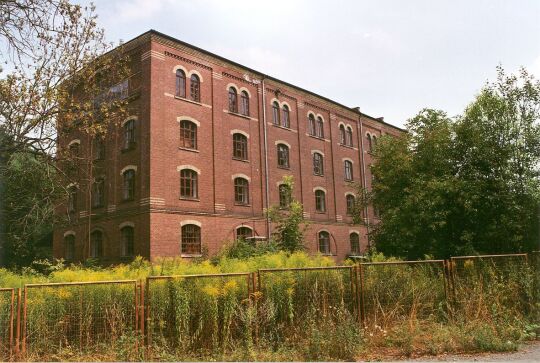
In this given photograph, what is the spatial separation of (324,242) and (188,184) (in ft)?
42.8

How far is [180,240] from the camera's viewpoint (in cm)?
2352

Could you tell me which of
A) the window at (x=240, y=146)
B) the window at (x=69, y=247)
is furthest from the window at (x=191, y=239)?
the window at (x=69, y=247)

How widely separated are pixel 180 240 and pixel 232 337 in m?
15.4

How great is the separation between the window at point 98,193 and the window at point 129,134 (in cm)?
292

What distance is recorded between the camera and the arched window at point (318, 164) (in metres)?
34.8

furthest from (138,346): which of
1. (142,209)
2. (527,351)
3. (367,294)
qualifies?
(142,209)

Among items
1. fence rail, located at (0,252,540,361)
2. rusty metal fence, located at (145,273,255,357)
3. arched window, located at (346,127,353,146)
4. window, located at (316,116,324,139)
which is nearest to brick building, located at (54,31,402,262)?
window, located at (316,116,324,139)

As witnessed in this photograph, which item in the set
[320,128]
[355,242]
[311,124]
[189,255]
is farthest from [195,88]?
[355,242]

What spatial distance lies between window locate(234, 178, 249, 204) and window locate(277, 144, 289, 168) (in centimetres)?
397

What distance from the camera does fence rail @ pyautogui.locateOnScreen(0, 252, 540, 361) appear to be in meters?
8.18

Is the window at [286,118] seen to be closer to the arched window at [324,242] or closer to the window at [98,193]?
the arched window at [324,242]

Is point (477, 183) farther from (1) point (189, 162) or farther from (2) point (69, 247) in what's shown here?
(2) point (69, 247)

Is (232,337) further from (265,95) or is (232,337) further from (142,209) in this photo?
(265,95)

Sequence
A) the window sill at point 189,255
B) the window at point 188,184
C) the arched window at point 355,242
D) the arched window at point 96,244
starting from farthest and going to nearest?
1. the arched window at point 355,242
2. the arched window at point 96,244
3. the window at point 188,184
4. the window sill at point 189,255
